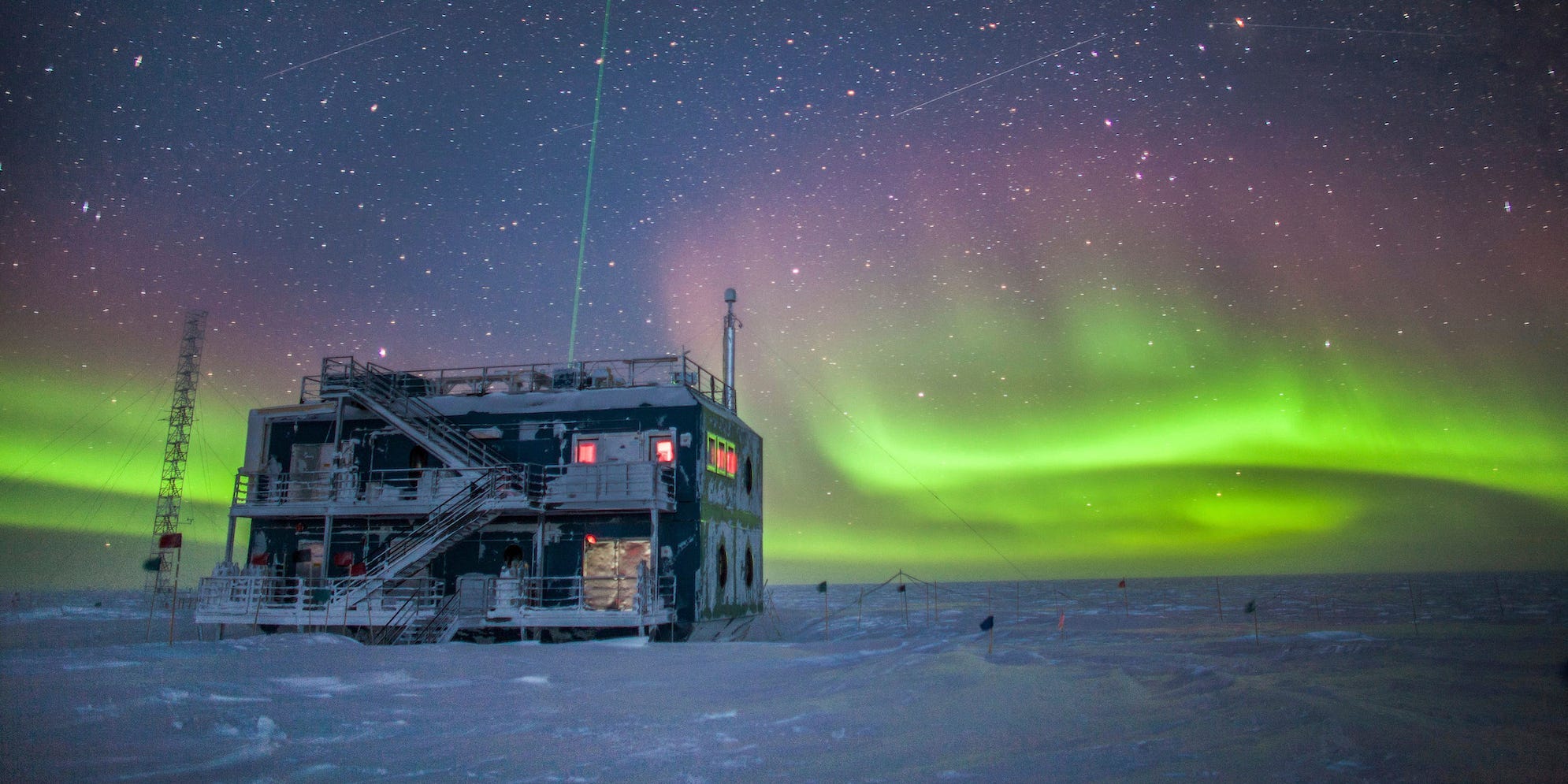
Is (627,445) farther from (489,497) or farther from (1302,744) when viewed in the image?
(1302,744)

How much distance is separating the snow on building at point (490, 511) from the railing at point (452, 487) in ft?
0.26

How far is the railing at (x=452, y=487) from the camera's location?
2914 cm

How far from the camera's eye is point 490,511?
93.4 feet

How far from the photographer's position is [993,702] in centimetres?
1611

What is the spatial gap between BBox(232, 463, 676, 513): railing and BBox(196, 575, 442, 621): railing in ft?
8.67

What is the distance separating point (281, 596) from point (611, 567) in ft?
34.6

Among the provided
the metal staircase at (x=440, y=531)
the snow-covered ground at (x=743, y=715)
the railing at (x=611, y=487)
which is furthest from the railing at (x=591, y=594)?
the snow-covered ground at (x=743, y=715)

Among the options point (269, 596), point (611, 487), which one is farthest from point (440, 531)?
point (269, 596)

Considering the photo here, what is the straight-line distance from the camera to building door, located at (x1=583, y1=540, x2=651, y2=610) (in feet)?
99.2

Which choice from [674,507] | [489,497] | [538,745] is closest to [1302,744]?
[538,745]

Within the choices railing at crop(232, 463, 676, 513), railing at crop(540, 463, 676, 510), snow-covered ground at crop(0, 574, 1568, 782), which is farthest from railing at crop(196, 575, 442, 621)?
snow-covered ground at crop(0, 574, 1568, 782)

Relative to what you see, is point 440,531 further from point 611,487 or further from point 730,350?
point 730,350

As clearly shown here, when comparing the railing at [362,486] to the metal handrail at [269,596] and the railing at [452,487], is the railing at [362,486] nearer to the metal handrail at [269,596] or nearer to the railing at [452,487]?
the railing at [452,487]

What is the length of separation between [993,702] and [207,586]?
80.2 feet
